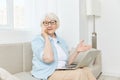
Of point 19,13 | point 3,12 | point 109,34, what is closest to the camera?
point 3,12

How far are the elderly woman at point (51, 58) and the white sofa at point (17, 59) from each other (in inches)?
6.7

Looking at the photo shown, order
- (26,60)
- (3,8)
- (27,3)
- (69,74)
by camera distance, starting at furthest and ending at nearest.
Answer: (27,3), (3,8), (26,60), (69,74)

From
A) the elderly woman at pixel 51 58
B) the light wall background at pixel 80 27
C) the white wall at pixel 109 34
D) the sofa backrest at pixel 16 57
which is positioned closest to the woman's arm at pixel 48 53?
the elderly woman at pixel 51 58

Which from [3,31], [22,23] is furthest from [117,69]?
[3,31]

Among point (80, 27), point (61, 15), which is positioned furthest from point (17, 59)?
point (80, 27)

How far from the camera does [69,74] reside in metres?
2.30

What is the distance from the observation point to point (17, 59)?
2598 mm

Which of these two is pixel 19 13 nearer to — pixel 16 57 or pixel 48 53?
pixel 16 57

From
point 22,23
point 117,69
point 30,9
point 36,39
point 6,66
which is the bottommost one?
point 117,69

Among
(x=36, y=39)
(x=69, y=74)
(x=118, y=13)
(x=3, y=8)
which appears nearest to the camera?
(x=69, y=74)

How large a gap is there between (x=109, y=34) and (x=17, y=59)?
2.13 m

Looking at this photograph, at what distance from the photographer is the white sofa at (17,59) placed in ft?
7.88

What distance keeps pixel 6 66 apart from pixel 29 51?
0.42 metres

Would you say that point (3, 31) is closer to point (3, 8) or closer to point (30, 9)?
point (3, 8)
